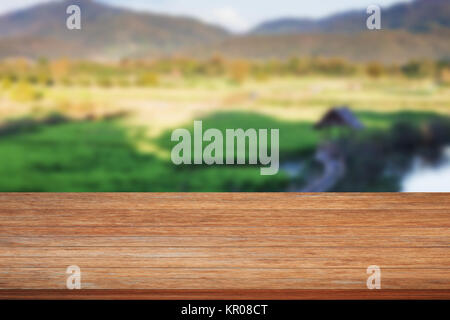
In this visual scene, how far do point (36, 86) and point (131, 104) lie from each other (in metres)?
0.70

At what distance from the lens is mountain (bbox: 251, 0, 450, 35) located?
166 inches

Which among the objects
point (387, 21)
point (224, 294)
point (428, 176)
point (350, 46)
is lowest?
point (224, 294)

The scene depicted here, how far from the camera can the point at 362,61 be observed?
14.3 ft

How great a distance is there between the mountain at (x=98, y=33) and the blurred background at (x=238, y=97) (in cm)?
1

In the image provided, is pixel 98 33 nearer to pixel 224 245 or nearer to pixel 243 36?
pixel 243 36

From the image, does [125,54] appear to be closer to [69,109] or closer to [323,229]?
[69,109]

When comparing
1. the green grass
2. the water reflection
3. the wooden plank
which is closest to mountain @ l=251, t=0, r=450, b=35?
the water reflection

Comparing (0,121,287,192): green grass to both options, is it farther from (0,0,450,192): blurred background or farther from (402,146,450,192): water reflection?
(402,146,450,192): water reflection

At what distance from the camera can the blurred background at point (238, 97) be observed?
4.25m

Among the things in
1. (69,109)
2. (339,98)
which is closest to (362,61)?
(339,98)

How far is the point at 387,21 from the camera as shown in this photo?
4.21 metres

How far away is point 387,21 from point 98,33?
2069mm

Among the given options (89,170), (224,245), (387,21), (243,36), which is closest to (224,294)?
(224,245)

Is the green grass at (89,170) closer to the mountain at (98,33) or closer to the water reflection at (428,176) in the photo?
the mountain at (98,33)
